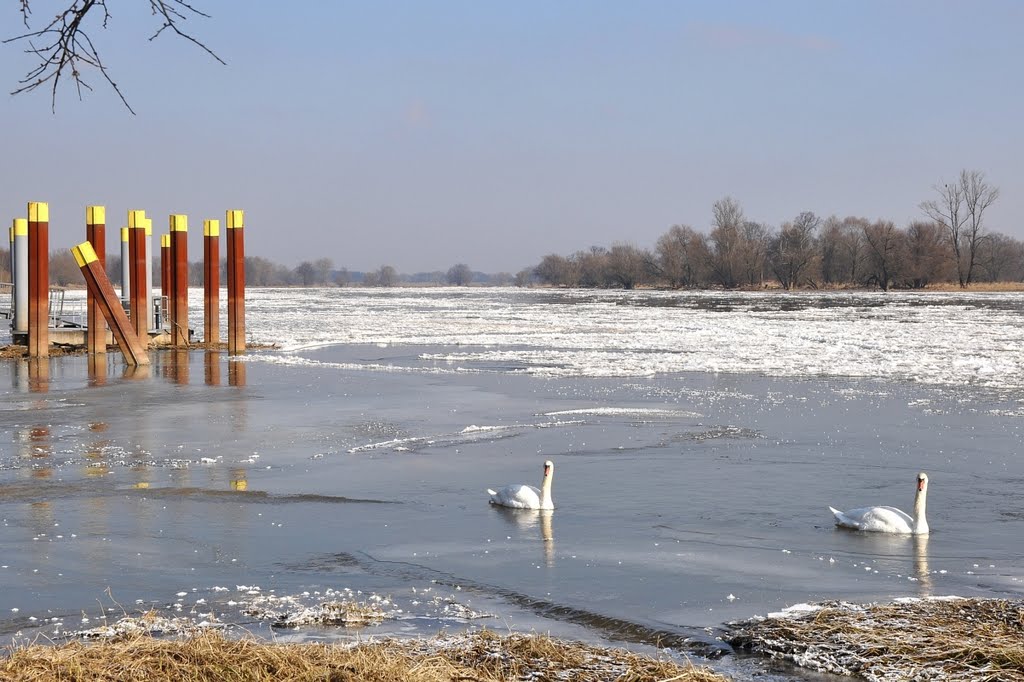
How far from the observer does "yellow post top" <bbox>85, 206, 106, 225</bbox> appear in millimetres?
24750

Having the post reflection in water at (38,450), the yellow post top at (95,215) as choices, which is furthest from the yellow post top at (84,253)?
the post reflection in water at (38,450)

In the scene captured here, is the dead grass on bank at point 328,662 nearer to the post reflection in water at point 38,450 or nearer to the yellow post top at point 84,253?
the post reflection in water at point 38,450

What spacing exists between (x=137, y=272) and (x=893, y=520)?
855 inches

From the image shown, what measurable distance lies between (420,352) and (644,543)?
19371 mm

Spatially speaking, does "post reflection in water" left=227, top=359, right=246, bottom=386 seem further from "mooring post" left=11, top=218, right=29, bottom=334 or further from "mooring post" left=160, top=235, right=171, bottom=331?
"mooring post" left=160, top=235, right=171, bottom=331

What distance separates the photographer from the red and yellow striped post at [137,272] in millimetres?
25844

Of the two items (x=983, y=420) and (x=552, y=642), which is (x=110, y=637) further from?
(x=983, y=420)

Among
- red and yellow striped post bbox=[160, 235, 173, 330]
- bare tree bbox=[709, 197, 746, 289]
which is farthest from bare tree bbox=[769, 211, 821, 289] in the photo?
red and yellow striped post bbox=[160, 235, 173, 330]

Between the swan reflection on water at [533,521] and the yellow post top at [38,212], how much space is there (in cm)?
1788

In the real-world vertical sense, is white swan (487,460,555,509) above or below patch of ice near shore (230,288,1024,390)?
below

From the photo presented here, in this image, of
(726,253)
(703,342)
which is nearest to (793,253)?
(726,253)

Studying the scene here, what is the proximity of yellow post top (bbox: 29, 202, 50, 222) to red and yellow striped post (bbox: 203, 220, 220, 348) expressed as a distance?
4.33 meters

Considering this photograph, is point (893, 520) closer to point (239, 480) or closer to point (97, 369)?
point (239, 480)

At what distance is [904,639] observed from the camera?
18.7 ft
